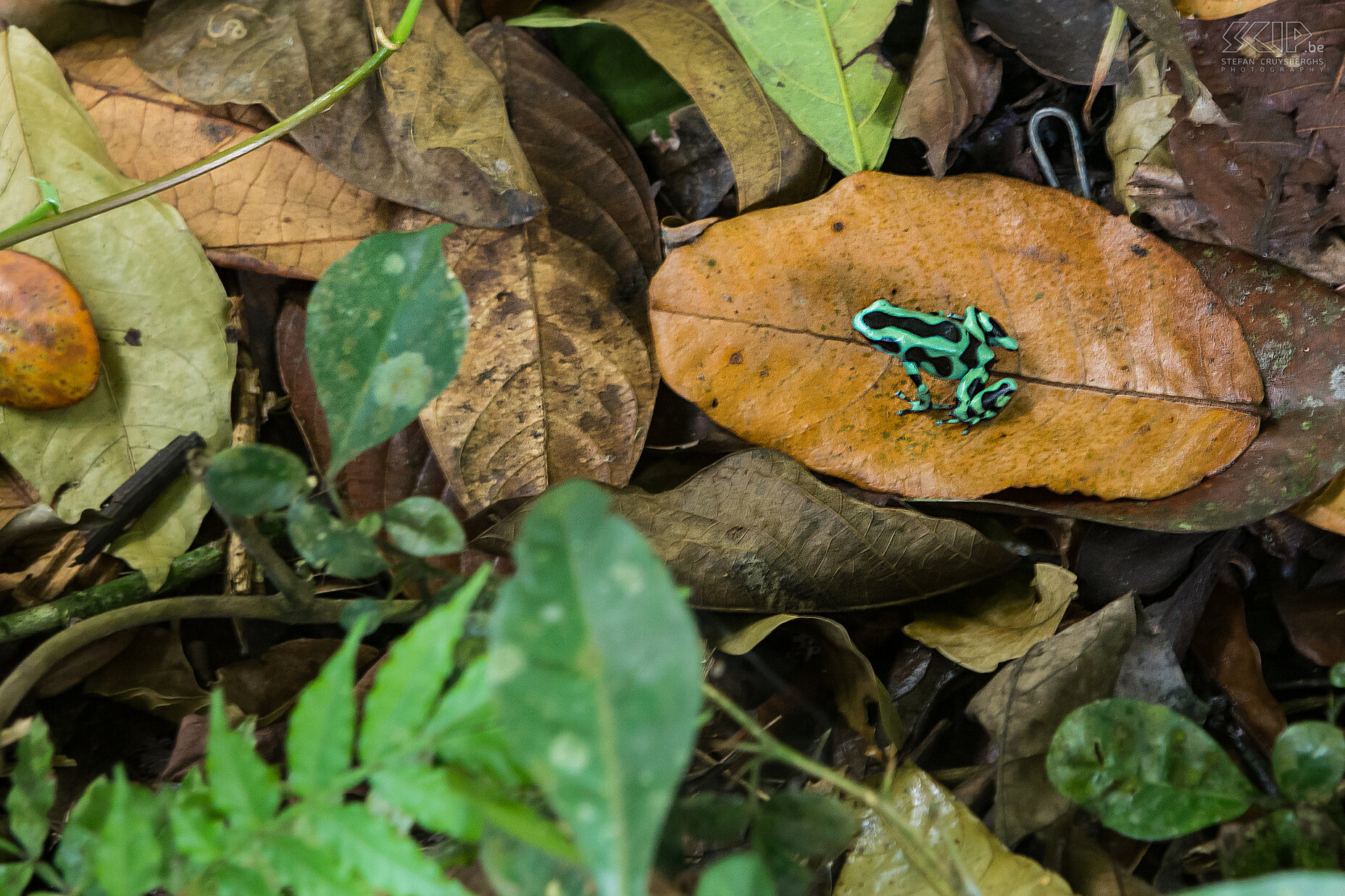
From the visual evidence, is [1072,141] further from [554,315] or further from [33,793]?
[33,793]

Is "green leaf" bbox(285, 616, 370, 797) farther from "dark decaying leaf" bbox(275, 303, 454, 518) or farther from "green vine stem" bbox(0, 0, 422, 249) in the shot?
"green vine stem" bbox(0, 0, 422, 249)

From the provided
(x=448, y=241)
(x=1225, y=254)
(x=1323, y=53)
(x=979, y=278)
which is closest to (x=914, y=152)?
(x=979, y=278)

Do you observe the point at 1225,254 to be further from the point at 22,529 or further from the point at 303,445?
the point at 22,529

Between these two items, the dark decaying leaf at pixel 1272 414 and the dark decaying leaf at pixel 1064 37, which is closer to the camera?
the dark decaying leaf at pixel 1272 414

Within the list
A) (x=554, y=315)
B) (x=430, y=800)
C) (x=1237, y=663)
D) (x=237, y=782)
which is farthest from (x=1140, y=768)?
(x=554, y=315)

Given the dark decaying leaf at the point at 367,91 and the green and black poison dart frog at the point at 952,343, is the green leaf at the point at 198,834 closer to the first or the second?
the dark decaying leaf at the point at 367,91

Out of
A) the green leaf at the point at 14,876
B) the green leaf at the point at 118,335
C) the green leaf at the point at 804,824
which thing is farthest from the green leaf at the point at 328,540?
the green leaf at the point at 118,335
